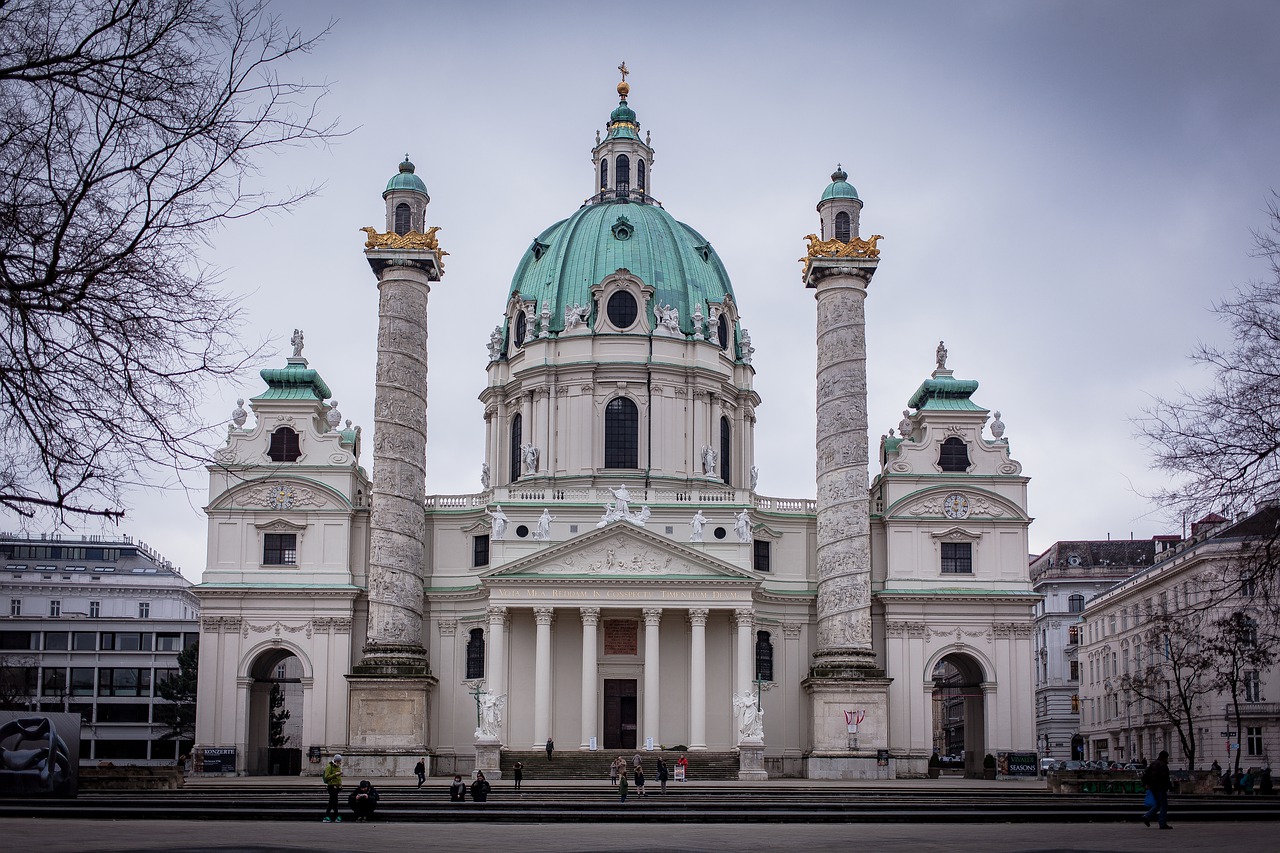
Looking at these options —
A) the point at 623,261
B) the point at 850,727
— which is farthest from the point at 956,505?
the point at 623,261

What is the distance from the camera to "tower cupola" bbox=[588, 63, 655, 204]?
270 ft

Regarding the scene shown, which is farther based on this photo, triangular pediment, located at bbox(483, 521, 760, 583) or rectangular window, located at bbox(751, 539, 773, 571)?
rectangular window, located at bbox(751, 539, 773, 571)

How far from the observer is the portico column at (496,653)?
205 feet

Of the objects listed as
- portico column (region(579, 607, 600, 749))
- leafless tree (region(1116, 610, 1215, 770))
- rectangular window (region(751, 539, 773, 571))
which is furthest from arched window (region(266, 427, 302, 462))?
leafless tree (region(1116, 610, 1215, 770))

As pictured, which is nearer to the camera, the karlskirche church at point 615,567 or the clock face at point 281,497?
the karlskirche church at point 615,567

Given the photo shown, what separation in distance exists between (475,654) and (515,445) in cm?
1289

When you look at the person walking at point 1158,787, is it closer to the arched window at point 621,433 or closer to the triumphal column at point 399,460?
the triumphal column at point 399,460

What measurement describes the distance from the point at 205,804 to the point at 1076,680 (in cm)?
7866

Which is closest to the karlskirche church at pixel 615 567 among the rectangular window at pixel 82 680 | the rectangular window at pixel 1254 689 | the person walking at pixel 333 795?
the rectangular window at pixel 1254 689

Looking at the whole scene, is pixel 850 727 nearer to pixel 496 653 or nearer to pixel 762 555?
pixel 762 555

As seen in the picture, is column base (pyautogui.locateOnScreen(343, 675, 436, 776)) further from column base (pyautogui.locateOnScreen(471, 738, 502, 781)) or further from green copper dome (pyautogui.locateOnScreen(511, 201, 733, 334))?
green copper dome (pyautogui.locateOnScreen(511, 201, 733, 334))

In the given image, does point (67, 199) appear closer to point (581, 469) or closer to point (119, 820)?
point (119, 820)

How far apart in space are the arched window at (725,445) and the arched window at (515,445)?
10263 mm

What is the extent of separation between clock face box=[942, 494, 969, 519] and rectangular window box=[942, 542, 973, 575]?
136 centimetres
